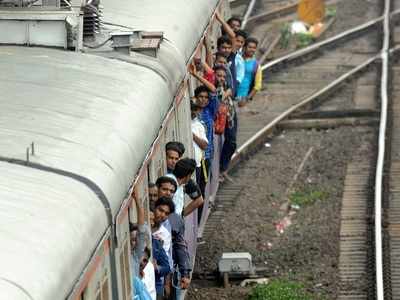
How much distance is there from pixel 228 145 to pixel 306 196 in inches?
59.5

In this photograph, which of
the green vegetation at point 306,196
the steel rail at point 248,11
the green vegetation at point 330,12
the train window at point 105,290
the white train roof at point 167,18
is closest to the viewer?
the train window at point 105,290

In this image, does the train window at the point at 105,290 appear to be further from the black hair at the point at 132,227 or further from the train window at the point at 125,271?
the black hair at the point at 132,227

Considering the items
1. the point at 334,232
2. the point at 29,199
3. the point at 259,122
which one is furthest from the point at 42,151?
the point at 259,122

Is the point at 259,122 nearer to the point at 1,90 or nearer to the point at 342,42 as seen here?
the point at 342,42

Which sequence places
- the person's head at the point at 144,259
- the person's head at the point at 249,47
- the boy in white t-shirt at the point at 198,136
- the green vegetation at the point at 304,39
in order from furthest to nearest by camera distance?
the green vegetation at the point at 304,39, the person's head at the point at 249,47, the boy in white t-shirt at the point at 198,136, the person's head at the point at 144,259

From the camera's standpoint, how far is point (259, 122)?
760 inches

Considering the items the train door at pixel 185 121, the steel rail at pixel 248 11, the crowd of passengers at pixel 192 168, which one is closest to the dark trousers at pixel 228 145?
the crowd of passengers at pixel 192 168

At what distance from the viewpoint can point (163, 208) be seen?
888 centimetres

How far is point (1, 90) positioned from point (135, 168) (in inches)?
33.2

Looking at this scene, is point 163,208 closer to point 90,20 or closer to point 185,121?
point 90,20

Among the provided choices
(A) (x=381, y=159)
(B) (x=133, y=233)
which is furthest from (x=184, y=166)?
(A) (x=381, y=159)

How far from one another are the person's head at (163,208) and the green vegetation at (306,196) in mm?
6639

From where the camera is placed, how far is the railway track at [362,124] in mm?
13125

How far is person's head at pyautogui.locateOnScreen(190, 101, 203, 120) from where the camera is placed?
1177 cm
